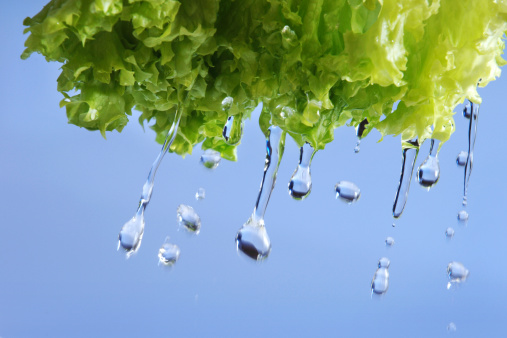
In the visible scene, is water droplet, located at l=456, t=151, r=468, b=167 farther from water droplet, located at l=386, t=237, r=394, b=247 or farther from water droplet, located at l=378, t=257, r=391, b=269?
water droplet, located at l=386, t=237, r=394, b=247

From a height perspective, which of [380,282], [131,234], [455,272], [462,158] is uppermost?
[462,158]

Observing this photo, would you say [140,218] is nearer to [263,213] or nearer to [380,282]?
[263,213]

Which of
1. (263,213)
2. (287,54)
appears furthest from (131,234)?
(287,54)

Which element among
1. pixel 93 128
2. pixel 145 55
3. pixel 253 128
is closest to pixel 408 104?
pixel 145 55

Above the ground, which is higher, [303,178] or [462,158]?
[462,158]

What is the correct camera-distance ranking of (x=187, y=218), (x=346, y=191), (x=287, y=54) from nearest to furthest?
(x=287, y=54) → (x=346, y=191) → (x=187, y=218)

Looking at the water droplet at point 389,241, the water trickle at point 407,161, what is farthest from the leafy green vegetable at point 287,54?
the water droplet at point 389,241

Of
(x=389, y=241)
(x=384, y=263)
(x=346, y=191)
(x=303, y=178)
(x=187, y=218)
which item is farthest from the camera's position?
(x=389, y=241)
